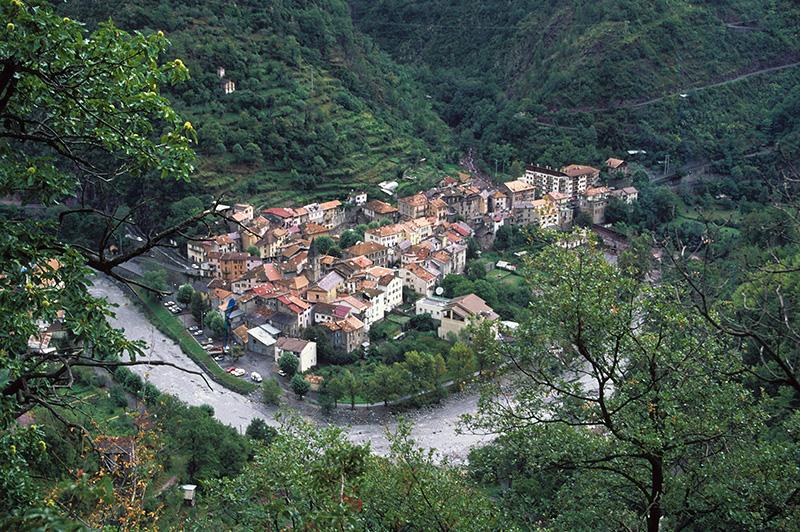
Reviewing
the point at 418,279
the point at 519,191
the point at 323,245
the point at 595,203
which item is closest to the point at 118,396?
the point at 323,245

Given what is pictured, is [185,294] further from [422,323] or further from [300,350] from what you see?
[422,323]

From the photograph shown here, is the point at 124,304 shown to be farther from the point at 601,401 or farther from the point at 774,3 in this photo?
the point at 774,3

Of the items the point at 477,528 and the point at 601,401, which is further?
the point at 477,528

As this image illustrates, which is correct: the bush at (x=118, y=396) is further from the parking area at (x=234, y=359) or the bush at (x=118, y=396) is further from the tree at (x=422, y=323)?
the tree at (x=422, y=323)

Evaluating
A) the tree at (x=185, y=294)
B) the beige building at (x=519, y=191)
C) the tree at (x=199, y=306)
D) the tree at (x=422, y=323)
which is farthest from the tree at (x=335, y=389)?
the beige building at (x=519, y=191)

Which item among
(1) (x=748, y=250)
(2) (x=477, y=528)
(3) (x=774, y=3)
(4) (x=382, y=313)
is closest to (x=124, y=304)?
(4) (x=382, y=313)
